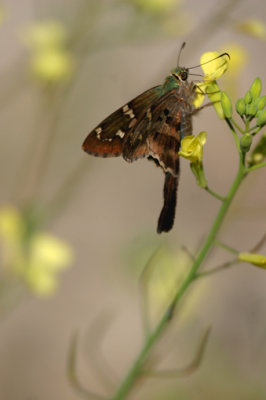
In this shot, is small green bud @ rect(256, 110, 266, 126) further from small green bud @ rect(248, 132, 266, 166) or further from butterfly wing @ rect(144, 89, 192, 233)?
butterfly wing @ rect(144, 89, 192, 233)

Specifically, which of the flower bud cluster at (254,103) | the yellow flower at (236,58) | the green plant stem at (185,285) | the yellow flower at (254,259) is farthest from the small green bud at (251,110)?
the yellow flower at (236,58)

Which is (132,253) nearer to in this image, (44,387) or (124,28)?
(44,387)

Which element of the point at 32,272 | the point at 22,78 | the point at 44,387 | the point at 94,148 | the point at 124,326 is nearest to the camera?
the point at 94,148

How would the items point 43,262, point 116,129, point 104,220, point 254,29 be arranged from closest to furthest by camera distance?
point 116,129 < point 254,29 < point 43,262 < point 104,220

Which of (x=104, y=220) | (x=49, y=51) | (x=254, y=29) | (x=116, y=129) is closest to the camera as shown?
(x=116, y=129)

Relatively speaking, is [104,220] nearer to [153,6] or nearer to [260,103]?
[153,6]

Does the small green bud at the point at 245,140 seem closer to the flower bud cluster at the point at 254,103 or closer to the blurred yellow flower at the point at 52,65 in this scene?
the flower bud cluster at the point at 254,103

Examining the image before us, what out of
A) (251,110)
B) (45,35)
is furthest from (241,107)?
(45,35)

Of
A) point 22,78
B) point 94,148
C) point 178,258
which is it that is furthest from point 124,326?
point 94,148
